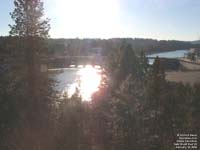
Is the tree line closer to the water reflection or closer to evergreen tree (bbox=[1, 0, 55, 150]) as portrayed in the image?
evergreen tree (bbox=[1, 0, 55, 150])

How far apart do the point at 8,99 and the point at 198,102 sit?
19665mm

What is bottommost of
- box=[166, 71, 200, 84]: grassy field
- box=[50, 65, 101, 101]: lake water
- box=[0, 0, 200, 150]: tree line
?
box=[50, 65, 101, 101]: lake water

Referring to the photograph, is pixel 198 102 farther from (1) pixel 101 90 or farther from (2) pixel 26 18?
(2) pixel 26 18

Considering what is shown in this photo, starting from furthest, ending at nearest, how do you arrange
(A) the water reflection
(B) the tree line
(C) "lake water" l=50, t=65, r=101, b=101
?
(C) "lake water" l=50, t=65, r=101, b=101, (A) the water reflection, (B) the tree line

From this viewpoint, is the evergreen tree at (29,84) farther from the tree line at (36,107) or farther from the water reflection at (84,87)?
the water reflection at (84,87)

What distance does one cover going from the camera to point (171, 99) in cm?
3064

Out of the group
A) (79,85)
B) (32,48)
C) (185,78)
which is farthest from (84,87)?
(32,48)

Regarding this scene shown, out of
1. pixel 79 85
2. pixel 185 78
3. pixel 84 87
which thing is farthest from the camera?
pixel 84 87

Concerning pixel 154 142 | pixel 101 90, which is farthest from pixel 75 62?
pixel 154 142

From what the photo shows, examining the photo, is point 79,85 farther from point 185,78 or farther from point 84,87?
→ point 84,87

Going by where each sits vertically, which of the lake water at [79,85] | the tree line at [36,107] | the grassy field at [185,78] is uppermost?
the tree line at [36,107]

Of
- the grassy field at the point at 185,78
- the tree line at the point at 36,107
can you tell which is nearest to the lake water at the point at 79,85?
the tree line at the point at 36,107

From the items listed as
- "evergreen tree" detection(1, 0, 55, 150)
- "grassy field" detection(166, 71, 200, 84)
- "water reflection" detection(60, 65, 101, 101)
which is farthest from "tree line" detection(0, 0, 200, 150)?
"grassy field" detection(166, 71, 200, 84)

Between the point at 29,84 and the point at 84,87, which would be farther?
the point at 84,87
